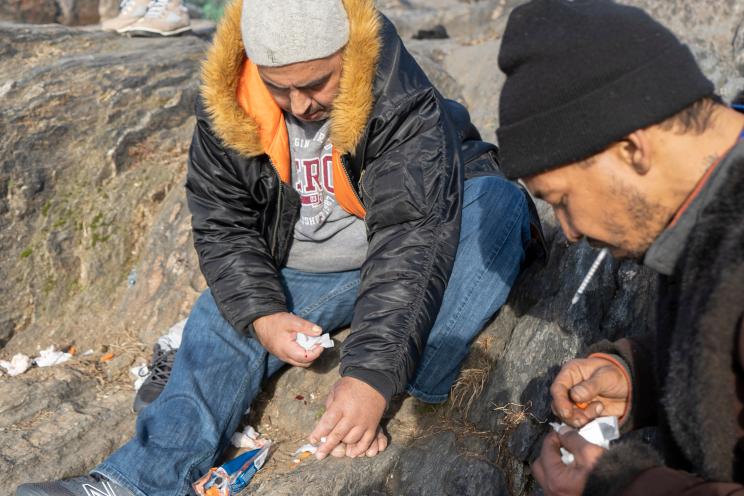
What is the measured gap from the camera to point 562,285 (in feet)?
13.3

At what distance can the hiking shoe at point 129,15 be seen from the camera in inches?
328

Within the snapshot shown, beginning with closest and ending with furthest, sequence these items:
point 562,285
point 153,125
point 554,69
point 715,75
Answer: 1. point 554,69
2. point 562,285
3. point 715,75
4. point 153,125

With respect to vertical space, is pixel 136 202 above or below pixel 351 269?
below

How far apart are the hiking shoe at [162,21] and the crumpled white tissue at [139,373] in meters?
4.48

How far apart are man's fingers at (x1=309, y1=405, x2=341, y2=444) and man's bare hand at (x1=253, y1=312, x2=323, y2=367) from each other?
20.0 inches

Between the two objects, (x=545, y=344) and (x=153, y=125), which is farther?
(x=153, y=125)

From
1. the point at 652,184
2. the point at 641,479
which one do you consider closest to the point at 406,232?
the point at 652,184

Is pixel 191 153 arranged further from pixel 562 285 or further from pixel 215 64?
pixel 562 285

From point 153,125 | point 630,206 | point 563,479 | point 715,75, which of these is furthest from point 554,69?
point 153,125

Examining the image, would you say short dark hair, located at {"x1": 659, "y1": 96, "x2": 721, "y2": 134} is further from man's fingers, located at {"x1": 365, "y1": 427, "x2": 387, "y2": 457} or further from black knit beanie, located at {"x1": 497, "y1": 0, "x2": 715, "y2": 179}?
man's fingers, located at {"x1": 365, "y1": 427, "x2": 387, "y2": 457}

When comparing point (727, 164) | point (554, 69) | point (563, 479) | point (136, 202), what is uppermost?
point (554, 69)

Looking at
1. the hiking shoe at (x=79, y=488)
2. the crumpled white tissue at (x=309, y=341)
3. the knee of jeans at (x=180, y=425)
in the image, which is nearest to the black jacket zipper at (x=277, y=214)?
the crumpled white tissue at (x=309, y=341)

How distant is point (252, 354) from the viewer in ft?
13.5

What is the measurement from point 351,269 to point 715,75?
3530 mm
